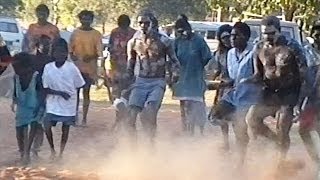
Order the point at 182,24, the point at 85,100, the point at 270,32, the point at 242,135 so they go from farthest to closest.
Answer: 1. the point at 85,100
2. the point at 182,24
3. the point at 242,135
4. the point at 270,32

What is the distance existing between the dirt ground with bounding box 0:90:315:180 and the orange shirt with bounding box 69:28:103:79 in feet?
2.94

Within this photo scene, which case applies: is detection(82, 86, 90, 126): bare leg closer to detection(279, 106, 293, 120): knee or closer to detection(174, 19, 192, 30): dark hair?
detection(174, 19, 192, 30): dark hair

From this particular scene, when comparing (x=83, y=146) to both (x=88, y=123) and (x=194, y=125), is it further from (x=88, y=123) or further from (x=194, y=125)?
(x=88, y=123)

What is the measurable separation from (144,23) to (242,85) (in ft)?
4.00

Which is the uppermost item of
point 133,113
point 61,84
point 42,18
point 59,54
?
point 42,18

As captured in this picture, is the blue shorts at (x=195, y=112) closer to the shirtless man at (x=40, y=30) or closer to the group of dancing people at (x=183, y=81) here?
the group of dancing people at (x=183, y=81)

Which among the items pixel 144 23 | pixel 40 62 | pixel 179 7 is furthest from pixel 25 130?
pixel 179 7

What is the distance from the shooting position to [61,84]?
919 centimetres

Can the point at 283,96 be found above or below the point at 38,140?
above

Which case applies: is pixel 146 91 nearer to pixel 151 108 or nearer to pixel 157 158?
pixel 151 108

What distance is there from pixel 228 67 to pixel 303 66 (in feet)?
4.61

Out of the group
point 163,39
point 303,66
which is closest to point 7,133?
point 163,39

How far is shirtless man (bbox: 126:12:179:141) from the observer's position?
925 cm

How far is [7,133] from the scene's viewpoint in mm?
11508
